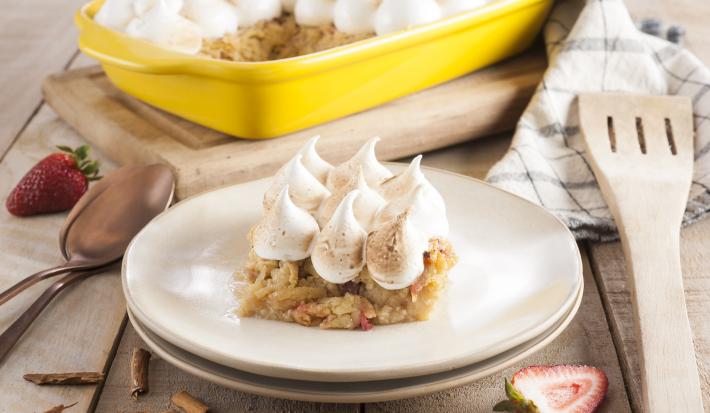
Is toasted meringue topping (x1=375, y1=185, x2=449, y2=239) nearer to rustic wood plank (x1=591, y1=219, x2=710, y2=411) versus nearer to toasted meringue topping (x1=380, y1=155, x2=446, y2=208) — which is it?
toasted meringue topping (x1=380, y1=155, x2=446, y2=208)

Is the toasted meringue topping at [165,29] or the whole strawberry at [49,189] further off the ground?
the toasted meringue topping at [165,29]

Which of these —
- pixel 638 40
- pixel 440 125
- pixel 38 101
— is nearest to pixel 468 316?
pixel 440 125

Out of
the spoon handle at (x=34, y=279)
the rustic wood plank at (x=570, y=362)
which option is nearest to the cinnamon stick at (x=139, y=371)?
the spoon handle at (x=34, y=279)

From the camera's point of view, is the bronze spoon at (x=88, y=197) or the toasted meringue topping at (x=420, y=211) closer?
the toasted meringue topping at (x=420, y=211)

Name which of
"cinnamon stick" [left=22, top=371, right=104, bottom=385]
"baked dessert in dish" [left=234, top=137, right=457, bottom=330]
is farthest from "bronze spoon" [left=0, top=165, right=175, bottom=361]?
"baked dessert in dish" [left=234, top=137, right=457, bottom=330]

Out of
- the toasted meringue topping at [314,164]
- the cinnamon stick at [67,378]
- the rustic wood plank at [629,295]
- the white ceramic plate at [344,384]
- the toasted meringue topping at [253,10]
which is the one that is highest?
the toasted meringue topping at [314,164]

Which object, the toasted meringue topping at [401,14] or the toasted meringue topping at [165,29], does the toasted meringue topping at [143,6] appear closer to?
the toasted meringue topping at [165,29]

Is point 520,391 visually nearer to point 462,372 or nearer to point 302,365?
point 462,372

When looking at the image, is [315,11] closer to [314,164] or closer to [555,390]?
[314,164]
